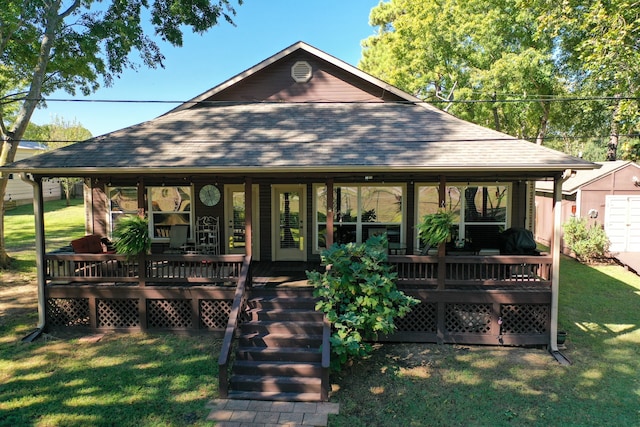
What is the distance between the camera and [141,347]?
7336 mm

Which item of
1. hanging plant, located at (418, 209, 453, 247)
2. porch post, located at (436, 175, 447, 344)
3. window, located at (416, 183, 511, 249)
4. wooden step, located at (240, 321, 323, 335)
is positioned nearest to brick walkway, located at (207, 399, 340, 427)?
wooden step, located at (240, 321, 323, 335)

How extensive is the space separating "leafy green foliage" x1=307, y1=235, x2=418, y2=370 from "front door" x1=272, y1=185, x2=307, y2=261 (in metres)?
3.74

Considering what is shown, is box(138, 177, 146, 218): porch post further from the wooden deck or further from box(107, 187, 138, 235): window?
box(107, 187, 138, 235): window

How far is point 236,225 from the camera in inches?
420

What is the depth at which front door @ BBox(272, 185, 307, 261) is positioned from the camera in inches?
417

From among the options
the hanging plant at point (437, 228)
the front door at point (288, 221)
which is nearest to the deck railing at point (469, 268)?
the hanging plant at point (437, 228)

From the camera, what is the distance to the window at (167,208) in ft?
35.0

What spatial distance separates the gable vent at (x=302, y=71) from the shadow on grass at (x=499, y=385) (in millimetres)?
7256

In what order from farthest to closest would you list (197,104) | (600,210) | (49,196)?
1. (49,196)
2. (600,210)
3. (197,104)

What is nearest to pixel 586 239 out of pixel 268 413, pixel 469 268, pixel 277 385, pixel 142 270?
pixel 469 268

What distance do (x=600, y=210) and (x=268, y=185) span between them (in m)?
13.0

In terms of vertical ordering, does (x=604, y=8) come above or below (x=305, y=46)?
above

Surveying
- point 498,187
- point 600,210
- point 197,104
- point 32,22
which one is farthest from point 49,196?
point 600,210

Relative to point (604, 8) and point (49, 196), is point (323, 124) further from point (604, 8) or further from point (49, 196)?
point (49, 196)
